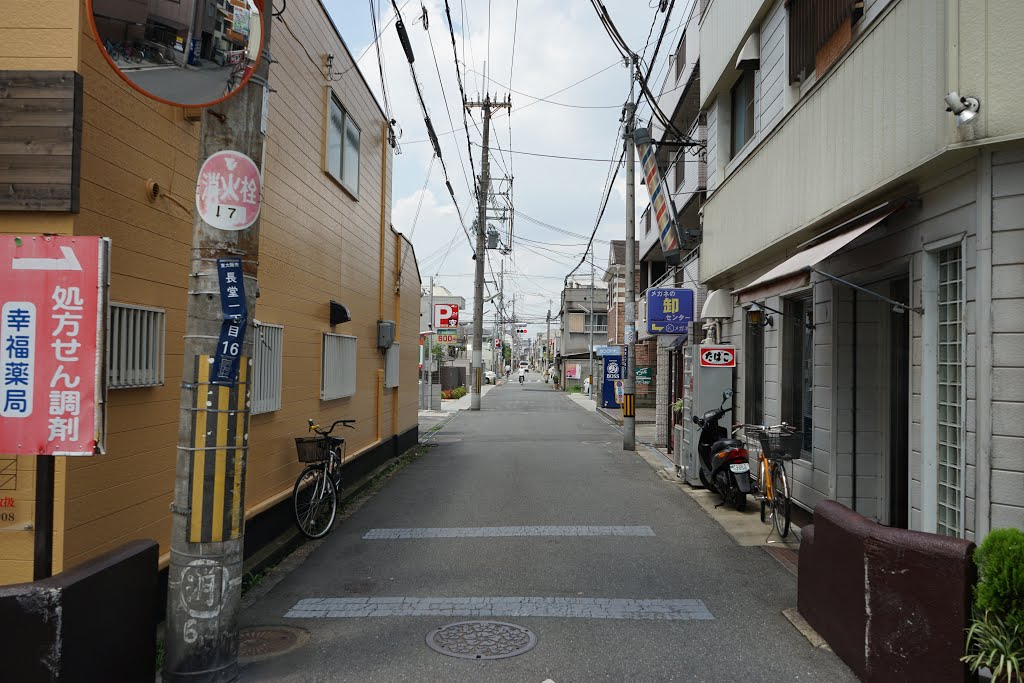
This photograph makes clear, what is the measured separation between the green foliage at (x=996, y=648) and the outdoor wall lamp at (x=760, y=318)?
6.83 m

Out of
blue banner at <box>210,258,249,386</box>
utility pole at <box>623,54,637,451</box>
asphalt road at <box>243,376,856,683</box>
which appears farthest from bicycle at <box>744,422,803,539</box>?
utility pole at <box>623,54,637,451</box>

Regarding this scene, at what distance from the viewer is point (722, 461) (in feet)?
32.8

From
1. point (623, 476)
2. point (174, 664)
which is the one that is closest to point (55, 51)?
point (174, 664)

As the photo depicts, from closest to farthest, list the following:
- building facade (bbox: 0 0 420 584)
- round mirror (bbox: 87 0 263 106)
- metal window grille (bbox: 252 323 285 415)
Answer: round mirror (bbox: 87 0 263 106) → building facade (bbox: 0 0 420 584) → metal window grille (bbox: 252 323 285 415)

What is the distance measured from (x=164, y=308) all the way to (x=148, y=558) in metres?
2.04

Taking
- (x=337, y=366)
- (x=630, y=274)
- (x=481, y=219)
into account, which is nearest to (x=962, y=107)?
(x=337, y=366)

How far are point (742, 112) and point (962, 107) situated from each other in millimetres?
7559

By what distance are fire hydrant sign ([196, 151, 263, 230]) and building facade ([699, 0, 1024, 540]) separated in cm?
458

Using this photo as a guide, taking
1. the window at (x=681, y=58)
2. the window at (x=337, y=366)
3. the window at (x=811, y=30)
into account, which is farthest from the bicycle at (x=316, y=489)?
the window at (x=681, y=58)

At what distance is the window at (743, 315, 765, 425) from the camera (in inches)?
446

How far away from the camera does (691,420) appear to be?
1175 centimetres

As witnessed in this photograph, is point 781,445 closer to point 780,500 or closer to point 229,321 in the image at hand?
point 780,500

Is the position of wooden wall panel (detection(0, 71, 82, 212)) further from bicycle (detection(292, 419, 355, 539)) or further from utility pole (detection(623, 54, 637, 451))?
utility pole (detection(623, 54, 637, 451))

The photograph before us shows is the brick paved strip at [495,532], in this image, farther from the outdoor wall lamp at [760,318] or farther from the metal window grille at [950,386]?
the metal window grille at [950,386]
